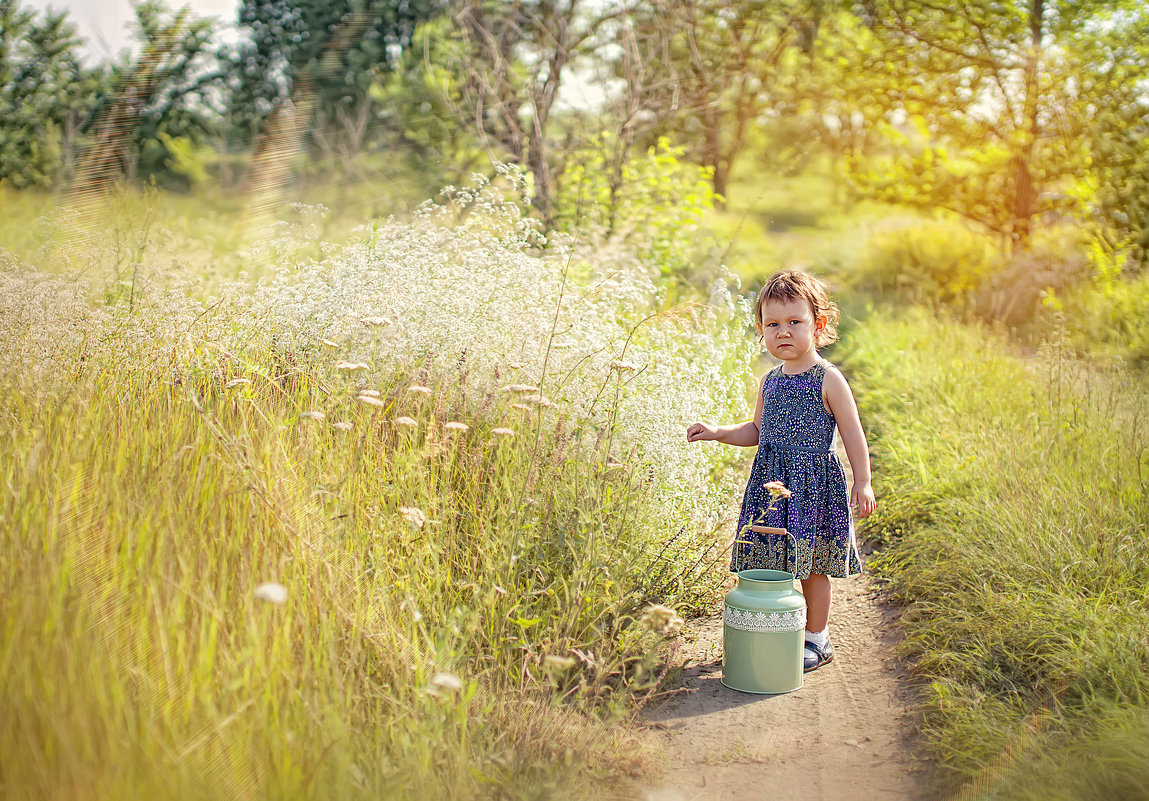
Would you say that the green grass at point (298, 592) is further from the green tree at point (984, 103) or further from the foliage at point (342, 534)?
the green tree at point (984, 103)

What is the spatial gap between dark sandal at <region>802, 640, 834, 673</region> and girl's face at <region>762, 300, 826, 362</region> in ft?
3.74

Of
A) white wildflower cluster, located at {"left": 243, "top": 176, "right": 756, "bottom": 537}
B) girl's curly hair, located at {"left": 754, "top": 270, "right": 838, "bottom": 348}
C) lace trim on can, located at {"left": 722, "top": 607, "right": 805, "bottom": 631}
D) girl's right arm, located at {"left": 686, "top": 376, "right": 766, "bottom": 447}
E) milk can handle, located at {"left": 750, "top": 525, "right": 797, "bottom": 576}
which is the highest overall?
girl's curly hair, located at {"left": 754, "top": 270, "right": 838, "bottom": 348}

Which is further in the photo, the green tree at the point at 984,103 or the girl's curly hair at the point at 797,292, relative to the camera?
the green tree at the point at 984,103

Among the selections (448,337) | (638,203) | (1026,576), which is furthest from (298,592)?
(638,203)

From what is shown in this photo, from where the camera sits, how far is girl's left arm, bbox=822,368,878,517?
2.91 metres

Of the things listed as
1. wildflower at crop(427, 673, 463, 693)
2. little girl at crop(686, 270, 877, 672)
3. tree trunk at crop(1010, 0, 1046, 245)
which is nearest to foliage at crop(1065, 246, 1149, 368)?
tree trunk at crop(1010, 0, 1046, 245)

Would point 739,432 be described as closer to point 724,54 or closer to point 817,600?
point 817,600

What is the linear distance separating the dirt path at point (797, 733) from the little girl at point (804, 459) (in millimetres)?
233

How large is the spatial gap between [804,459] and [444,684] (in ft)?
5.97

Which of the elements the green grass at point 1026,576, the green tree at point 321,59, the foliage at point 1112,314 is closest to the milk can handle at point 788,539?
the green grass at point 1026,576

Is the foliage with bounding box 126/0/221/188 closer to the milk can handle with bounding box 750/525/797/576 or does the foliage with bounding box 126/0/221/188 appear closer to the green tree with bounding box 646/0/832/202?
the green tree with bounding box 646/0/832/202

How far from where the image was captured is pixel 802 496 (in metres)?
3.15

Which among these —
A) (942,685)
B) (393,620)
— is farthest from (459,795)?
(942,685)

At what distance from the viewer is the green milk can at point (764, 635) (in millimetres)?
2807
